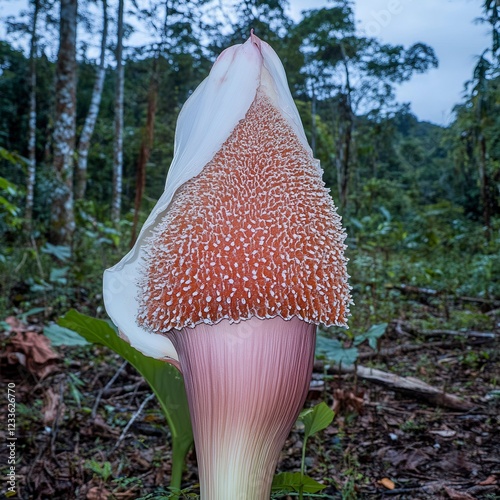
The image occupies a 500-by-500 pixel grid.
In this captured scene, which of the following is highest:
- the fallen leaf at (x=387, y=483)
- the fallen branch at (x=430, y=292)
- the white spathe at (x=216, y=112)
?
the white spathe at (x=216, y=112)

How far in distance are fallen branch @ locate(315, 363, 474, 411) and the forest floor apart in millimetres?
20

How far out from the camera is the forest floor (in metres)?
1.69

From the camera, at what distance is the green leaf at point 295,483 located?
3.80 ft

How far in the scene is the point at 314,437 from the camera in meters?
2.20

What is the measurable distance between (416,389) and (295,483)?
5.46 ft

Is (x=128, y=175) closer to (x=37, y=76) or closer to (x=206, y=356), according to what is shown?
(x=37, y=76)

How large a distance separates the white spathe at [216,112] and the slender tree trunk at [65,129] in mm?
6420

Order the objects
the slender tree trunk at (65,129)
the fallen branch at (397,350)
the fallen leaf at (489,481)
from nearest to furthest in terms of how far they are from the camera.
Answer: the fallen leaf at (489,481) → the fallen branch at (397,350) → the slender tree trunk at (65,129)

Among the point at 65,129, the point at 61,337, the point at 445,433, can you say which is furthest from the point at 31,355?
the point at 65,129

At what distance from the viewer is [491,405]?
2.48 metres

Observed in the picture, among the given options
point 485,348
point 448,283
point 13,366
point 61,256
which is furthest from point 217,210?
point 448,283

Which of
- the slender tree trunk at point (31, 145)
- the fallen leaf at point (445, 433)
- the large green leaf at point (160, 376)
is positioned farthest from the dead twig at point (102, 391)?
the slender tree trunk at point (31, 145)

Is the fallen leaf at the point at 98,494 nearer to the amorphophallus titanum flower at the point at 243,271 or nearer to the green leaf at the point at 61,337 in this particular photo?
the green leaf at the point at 61,337

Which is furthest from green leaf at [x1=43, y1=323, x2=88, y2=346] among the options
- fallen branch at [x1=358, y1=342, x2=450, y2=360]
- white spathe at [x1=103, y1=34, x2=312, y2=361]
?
fallen branch at [x1=358, y1=342, x2=450, y2=360]
